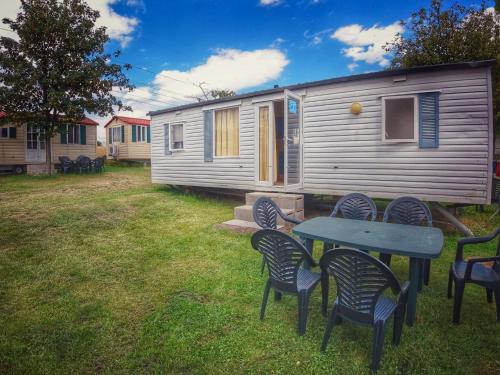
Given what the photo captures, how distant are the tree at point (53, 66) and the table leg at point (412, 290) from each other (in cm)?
1582

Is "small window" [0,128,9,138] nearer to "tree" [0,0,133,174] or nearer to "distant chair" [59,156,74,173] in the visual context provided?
"tree" [0,0,133,174]

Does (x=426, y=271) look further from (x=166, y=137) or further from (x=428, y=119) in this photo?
(x=166, y=137)

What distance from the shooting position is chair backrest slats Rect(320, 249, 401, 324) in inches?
78.4

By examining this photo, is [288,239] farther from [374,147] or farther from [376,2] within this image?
[376,2]

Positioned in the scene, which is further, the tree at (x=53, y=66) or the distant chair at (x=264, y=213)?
the tree at (x=53, y=66)

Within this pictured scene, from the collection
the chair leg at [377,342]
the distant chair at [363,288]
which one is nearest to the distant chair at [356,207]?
the distant chair at [363,288]

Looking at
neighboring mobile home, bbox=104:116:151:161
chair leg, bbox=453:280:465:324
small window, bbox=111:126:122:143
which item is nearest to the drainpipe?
chair leg, bbox=453:280:465:324

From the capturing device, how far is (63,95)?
46.1 feet

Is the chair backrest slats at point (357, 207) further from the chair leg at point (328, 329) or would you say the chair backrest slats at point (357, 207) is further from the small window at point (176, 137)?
the small window at point (176, 137)

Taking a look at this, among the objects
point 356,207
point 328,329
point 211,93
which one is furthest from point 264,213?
point 211,93

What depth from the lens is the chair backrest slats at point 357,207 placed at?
172 inches

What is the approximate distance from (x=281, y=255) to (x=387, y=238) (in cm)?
111

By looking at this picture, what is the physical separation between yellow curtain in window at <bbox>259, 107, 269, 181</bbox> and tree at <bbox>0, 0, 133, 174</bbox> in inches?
429

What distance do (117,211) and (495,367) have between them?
7.64 metres
